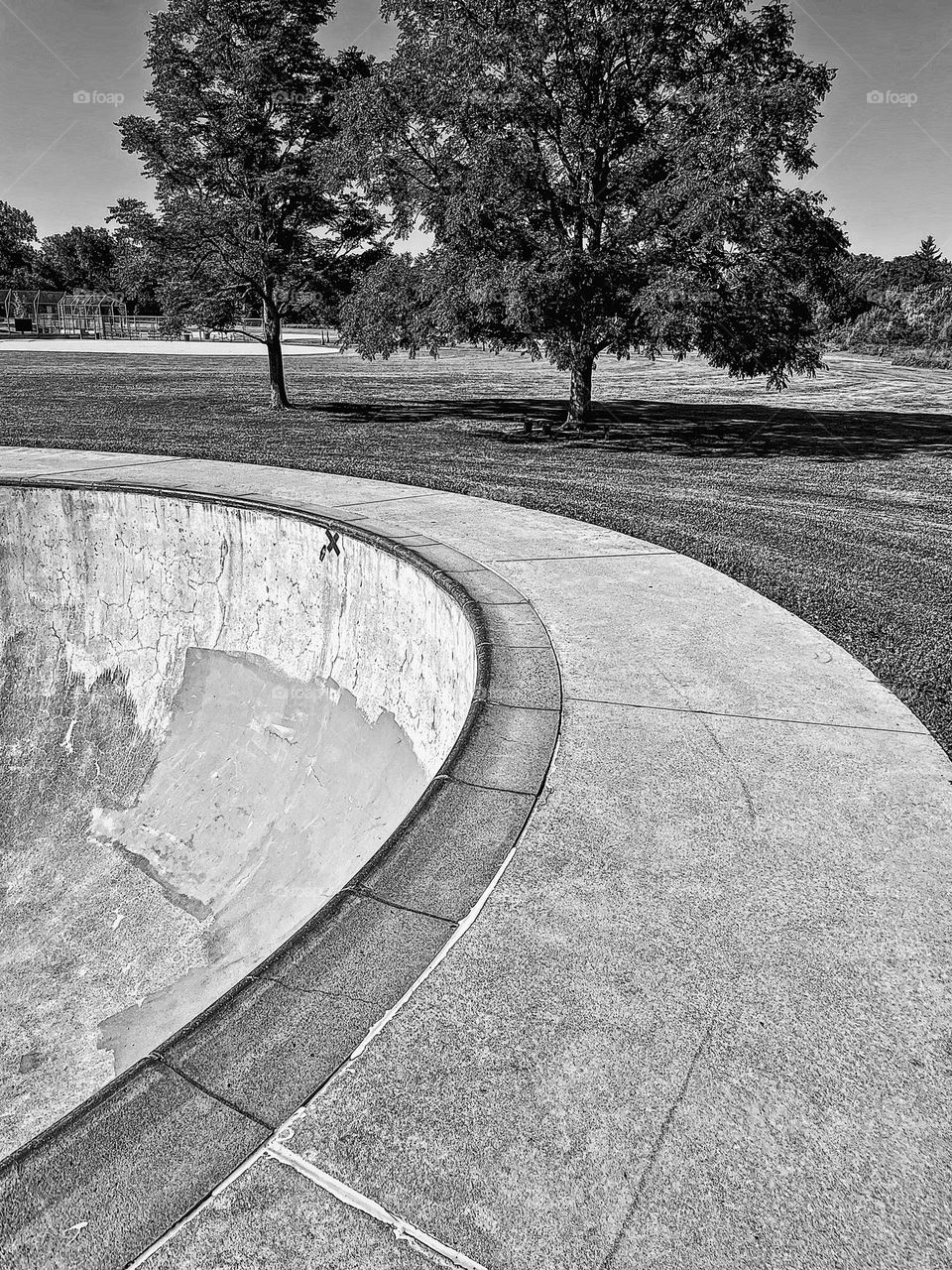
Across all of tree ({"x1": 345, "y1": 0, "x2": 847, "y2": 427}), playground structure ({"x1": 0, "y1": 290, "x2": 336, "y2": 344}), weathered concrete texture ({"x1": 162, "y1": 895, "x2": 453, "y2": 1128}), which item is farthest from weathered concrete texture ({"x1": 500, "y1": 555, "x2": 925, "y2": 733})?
playground structure ({"x1": 0, "y1": 290, "x2": 336, "y2": 344})

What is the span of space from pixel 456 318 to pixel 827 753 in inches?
484

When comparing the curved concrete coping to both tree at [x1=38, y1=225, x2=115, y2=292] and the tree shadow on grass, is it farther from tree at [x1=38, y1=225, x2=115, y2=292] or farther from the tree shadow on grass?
tree at [x1=38, y1=225, x2=115, y2=292]

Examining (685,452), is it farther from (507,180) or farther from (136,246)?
(136,246)

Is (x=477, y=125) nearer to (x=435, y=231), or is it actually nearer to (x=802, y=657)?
(x=435, y=231)

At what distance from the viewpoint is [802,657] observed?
214 inches

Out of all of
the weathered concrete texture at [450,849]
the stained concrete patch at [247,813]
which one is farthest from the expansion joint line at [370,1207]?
the stained concrete patch at [247,813]

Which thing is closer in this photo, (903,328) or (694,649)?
(694,649)

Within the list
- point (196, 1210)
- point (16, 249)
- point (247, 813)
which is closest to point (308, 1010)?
point (196, 1210)

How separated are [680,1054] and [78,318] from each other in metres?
70.8

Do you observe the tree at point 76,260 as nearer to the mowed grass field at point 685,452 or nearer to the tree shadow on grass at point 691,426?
the mowed grass field at point 685,452

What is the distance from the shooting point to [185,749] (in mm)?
8109

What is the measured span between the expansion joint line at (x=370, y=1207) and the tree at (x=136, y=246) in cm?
2051

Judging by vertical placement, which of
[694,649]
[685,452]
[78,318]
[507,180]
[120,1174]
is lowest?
[120,1174]

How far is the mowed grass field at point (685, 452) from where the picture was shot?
7055 millimetres
